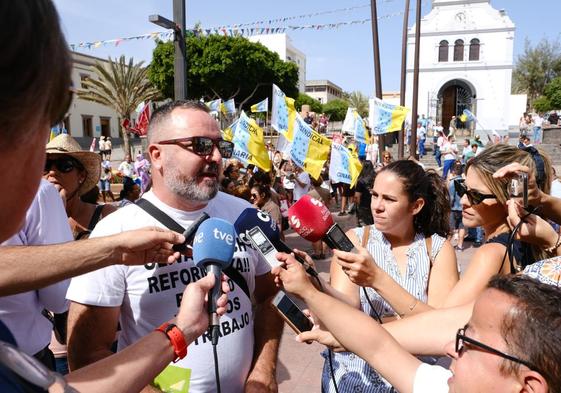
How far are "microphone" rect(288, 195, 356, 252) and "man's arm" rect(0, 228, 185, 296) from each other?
662 millimetres

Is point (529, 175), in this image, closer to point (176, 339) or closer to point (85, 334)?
point (176, 339)

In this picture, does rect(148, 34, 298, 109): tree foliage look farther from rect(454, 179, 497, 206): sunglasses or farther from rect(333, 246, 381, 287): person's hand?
rect(333, 246, 381, 287): person's hand

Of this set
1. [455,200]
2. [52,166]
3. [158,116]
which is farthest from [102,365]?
[455,200]

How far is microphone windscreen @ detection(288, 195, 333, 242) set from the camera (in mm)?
2008

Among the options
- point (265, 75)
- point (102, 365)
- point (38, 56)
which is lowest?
point (102, 365)

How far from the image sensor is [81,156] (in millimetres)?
3326

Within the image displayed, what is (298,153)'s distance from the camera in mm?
7129

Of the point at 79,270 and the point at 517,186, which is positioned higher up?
the point at 517,186

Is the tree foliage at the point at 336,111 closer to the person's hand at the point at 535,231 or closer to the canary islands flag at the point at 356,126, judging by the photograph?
the canary islands flag at the point at 356,126

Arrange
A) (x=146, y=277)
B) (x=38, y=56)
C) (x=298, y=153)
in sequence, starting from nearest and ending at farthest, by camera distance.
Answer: (x=38, y=56), (x=146, y=277), (x=298, y=153)

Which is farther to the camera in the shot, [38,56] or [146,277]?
[146,277]

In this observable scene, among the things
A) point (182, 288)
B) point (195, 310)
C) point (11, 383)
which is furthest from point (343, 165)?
point (11, 383)

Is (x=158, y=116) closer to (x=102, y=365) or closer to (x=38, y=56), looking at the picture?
(x=102, y=365)

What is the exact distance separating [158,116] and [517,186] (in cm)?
181
